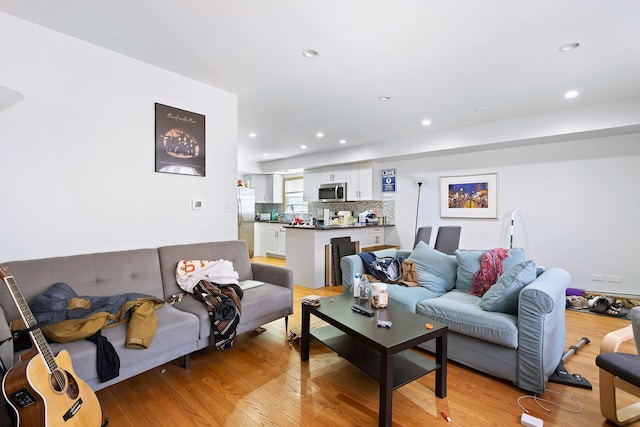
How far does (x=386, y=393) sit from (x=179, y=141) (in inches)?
107

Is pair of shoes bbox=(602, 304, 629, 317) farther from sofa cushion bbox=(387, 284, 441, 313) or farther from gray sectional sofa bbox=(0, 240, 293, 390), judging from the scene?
gray sectional sofa bbox=(0, 240, 293, 390)

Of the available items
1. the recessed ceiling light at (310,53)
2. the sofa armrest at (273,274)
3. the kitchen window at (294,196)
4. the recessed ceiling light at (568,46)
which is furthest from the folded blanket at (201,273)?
the kitchen window at (294,196)

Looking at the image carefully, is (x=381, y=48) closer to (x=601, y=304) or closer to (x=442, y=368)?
(x=442, y=368)

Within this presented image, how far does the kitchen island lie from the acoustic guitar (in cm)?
326

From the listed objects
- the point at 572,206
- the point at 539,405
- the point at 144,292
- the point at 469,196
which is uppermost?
the point at 469,196

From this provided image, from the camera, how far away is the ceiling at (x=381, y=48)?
194 centimetres

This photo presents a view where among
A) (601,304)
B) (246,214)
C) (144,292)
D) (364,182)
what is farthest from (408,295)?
(246,214)

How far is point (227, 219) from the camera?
11.0 feet

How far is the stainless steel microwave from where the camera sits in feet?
20.7

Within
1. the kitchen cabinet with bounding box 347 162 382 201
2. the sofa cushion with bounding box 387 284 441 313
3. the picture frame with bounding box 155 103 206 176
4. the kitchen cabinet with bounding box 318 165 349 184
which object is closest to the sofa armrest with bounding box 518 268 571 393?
the sofa cushion with bounding box 387 284 441 313

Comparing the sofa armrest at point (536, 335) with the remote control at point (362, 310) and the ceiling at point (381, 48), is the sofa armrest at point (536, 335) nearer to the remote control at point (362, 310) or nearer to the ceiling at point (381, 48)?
the remote control at point (362, 310)

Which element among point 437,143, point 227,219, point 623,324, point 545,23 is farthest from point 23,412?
point 437,143

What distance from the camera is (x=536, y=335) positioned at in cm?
191

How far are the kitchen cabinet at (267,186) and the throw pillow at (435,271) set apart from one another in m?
5.29
